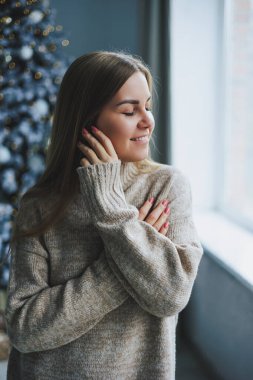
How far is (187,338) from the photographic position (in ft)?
9.45

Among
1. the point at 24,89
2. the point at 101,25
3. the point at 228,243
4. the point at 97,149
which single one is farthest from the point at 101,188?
the point at 101,25

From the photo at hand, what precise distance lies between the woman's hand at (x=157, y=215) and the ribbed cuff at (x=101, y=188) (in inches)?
3.7

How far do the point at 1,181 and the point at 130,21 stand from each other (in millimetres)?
1519

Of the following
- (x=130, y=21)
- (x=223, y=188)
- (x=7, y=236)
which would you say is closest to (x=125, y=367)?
(x=223, y=188)

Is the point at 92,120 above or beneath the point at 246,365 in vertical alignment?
above

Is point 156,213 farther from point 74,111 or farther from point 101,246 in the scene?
point 74,111

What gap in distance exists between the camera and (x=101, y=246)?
1.34m

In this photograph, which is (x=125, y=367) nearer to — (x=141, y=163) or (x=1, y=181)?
(x=141, y=163)

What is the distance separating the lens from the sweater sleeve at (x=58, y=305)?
1.22m

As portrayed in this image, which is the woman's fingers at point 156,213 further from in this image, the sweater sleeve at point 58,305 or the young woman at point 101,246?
the sweater sleeve at point 58,305

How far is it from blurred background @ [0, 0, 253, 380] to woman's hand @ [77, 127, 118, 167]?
3.68 ft

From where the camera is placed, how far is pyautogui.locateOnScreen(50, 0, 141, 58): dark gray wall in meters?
3.56

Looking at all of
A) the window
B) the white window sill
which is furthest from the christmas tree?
the white window sill

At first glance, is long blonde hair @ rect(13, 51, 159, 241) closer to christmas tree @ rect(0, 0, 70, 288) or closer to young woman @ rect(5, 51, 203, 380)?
young woman @ rect(5, 51, 203, 380)
